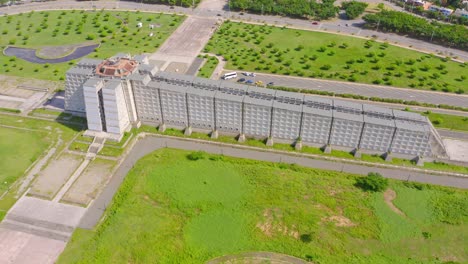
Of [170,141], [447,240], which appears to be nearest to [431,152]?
[447,240]

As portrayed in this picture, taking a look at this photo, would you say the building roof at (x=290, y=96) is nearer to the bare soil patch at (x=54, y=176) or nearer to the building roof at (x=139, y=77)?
the building roof at (x=139, y=77)

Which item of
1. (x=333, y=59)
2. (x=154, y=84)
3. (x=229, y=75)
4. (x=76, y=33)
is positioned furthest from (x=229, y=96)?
(x=76, y=33)

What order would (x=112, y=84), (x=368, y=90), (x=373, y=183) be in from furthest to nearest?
(x=368, y=90)
(x=112, y=84)
(x=373, y=183)

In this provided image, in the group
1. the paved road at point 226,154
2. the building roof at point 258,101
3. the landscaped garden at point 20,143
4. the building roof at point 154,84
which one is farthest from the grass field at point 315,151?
the landscaped garden at point 20,143

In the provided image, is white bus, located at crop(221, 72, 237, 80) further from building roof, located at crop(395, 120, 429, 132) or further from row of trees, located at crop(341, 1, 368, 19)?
row of trees, located at crop(341, 1, 368, 19)

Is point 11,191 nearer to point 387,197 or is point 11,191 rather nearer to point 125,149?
point 125,149

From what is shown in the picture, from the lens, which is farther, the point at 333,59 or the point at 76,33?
the point at 76,33

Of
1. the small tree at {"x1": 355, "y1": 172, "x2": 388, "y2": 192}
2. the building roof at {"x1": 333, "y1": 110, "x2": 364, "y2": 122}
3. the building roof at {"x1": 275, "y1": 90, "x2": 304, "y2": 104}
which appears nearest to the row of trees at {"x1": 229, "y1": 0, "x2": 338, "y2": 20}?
the building roof at {"x1": 275, "y1": 90, "x2": 304, "y2": 104}

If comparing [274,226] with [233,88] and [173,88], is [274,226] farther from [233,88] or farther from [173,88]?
[173,88]
